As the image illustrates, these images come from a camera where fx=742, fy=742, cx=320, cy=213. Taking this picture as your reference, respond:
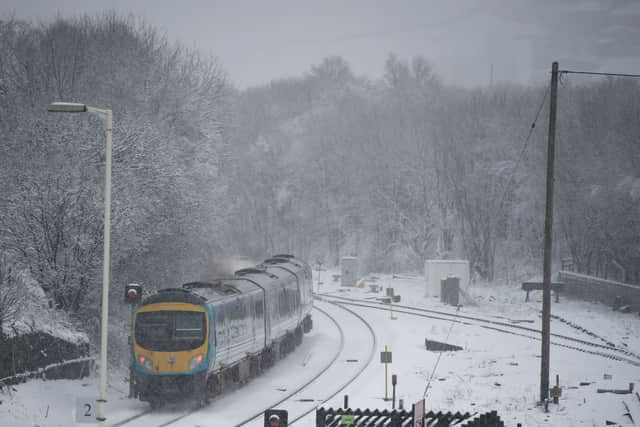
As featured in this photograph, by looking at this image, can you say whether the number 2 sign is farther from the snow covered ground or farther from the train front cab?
the train front cab

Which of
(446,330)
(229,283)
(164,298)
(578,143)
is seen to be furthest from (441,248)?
(164,298)

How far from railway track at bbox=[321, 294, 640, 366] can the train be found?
505 inches

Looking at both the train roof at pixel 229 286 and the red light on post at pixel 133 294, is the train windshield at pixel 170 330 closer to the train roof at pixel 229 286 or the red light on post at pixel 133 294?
the train roof at pixel 229 286

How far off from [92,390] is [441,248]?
45897mm

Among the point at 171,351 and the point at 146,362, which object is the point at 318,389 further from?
the point at 146,362

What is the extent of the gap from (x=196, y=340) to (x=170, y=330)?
2.50 feet

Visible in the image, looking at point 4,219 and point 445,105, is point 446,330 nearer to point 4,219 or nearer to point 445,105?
point 4,219

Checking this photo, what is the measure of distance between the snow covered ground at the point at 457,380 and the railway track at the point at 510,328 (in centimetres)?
62

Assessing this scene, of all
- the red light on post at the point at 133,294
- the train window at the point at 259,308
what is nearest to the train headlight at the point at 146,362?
the red light on post at the point at 133,294

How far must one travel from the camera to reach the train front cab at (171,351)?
66.1ft

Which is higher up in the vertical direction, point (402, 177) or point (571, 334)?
point (402, 177)

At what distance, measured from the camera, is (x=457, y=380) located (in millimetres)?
23859

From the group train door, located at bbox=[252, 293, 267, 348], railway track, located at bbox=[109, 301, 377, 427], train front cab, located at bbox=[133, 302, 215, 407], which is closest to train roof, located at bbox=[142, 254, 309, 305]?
train front cab, located at bbox=[133, 302, 215, 407]

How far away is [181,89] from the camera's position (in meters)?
39.0
